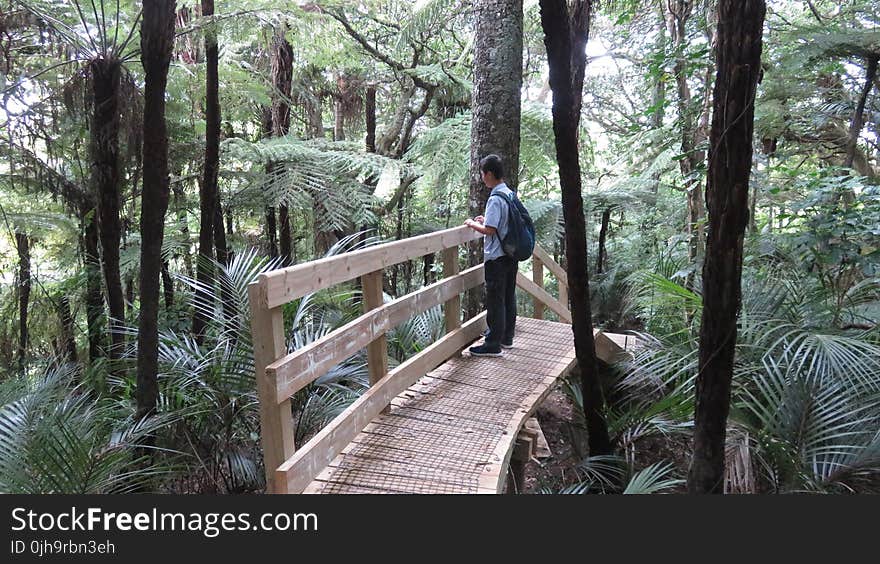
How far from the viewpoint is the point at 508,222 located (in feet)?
16.0

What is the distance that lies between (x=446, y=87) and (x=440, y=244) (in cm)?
599

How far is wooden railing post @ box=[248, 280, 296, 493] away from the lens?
8.93ft

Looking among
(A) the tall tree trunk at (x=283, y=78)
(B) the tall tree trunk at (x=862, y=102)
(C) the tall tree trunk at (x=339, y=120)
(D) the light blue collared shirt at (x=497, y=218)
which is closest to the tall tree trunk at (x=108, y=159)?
(A) the tall tree trunk at (x=283, y=78)

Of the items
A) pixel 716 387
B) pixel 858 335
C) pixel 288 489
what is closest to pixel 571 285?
pixel 716 387

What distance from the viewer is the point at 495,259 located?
4961 mm

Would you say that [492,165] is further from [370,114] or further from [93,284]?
[370,114]

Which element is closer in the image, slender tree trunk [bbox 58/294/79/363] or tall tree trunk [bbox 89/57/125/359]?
tall tree trunk [bbox 89/57/125/359]

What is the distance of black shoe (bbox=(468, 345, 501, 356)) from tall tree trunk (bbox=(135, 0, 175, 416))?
272cm

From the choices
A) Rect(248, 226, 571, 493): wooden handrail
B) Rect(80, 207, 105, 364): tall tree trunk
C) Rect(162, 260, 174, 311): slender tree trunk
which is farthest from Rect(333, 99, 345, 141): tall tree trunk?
Rect(248, 226, 571, 493): wooden handrail

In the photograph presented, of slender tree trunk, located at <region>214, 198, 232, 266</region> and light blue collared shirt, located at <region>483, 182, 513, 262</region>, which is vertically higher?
light blue collared shirt, located at <region>483, 182, 513, 262</region>

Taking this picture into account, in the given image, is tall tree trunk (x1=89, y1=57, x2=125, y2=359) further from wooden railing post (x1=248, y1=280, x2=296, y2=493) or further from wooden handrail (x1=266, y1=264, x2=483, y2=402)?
wooden railing post (x1=248, y1=280, x2=296, y2=493)

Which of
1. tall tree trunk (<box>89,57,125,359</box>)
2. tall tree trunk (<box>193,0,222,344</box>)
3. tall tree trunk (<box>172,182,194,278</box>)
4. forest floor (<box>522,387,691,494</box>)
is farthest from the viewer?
tall tree trunk (<box>172,182,194,278</box>)

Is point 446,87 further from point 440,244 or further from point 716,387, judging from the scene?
point 716,387

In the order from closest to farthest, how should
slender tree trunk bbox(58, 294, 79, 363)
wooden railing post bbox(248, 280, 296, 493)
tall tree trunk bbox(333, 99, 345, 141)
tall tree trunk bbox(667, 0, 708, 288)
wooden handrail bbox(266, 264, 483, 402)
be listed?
wooden railing post bbox(248, 280, 296, 493) → wooden handrail bbox(266, 264, 483, 402) → tall tree trunk bbox(667, 0, 708, 288) → slender tree trunk bbox(58, 294, 79, 363) → tall tree trunk bbox(333, 99, 345, 141)
